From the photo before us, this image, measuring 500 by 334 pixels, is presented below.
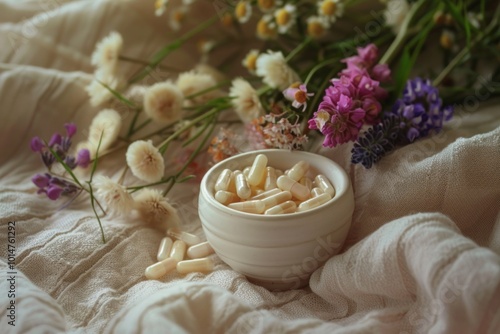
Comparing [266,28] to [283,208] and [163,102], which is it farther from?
[283,208]

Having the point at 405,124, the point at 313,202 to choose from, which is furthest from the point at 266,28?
the point at 313,202

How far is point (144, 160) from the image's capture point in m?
0.90

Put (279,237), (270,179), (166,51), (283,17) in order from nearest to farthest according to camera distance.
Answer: (279,237) → (270,179) → (283,17) → (166,51)

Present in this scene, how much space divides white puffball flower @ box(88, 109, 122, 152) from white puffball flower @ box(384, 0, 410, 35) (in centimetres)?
56

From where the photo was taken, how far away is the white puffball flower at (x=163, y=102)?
100cm

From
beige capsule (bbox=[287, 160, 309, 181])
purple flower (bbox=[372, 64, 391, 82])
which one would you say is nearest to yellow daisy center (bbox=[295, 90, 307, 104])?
beige capsule (bbox=[287, 160, 309, 181])

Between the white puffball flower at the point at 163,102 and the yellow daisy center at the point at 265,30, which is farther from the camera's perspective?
the yellow daisy center at the point at 265,30

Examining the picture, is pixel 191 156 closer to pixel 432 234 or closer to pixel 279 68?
pixel 279 68

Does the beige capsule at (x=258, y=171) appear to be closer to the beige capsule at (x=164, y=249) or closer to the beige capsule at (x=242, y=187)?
the beige capsule at (x=242, y=187)

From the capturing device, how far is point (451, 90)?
1080mm

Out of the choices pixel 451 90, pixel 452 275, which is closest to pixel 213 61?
pixel 451 90

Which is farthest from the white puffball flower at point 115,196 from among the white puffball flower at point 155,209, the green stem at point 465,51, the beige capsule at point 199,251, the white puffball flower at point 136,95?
the green stem at point 465,51

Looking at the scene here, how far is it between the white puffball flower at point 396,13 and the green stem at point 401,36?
1 centimetres

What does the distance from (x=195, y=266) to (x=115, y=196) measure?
0.17 metres
